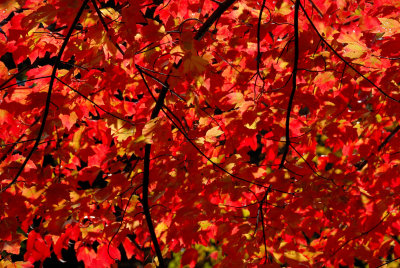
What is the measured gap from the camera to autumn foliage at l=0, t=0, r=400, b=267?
Answer: 2.57 metres

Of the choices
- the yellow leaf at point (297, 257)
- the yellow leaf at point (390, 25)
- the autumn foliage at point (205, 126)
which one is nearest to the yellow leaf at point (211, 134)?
the autumn foliage at point (205, 126)

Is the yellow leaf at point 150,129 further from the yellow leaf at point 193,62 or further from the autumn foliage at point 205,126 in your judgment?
the yellow leaf at point 193,62

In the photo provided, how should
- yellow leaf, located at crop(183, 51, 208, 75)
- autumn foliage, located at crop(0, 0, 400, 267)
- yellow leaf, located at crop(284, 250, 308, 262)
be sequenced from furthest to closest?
yellow leaf, located at crop(284, 250, 308, 262)
autumn foliage, located at crop(0, 0, 400, 267)
yellow leaf, located at crop(183, 51, 208, 75)

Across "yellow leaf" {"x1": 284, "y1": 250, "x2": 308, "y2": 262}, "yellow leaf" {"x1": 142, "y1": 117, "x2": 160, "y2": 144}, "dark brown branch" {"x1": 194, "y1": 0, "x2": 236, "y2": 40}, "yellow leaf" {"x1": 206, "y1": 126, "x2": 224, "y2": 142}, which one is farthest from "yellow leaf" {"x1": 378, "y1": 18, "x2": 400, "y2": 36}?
"yellow leaf" {"x1": 284, "y1": 250, "x2": 308, "y2": 262}

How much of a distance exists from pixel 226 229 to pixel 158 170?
0.68 m

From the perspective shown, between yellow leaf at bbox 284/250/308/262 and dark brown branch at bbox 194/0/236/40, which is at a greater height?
dark brown branch at bbox 194/0/236/40

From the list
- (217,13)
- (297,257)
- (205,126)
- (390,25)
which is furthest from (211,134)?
(390,25)

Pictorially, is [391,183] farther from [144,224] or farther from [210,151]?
[144,224]

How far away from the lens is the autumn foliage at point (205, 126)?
2.57 metres

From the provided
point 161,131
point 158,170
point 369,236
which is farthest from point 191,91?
point 369,236

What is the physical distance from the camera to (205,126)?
3.07 metres

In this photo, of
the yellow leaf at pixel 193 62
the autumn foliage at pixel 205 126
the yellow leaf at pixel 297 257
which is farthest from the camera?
the yellow leaf at pixel 297 257

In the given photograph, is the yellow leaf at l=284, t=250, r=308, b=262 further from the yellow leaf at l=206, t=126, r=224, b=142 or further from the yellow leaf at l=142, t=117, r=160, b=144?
the yellow leaf at l=142, t=117, r=160, b=144

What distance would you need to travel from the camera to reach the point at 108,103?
3.05m
